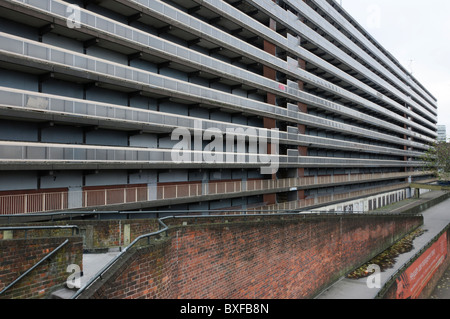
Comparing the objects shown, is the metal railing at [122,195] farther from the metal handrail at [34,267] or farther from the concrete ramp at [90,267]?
the metal handrail at [34,267]

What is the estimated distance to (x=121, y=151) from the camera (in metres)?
16.8

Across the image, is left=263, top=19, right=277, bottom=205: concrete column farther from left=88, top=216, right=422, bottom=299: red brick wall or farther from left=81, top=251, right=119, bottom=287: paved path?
left=81, top=251, right=119, bottom=287: paved path

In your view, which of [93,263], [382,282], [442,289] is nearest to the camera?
[93,263]

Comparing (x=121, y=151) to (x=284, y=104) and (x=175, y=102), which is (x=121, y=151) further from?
(x=284, y=104)

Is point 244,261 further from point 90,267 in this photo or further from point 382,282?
point 382,282

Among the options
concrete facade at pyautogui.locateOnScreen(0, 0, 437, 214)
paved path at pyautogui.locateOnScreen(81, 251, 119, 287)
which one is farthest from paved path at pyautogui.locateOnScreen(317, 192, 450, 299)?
paved path at pyautogui.locateOnScreen(81, 251, 119, 287)

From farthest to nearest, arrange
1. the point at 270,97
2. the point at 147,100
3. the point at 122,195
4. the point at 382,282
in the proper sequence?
the point at 270,97 < the point at 147,100 < the point at 122,195 < the point at 382,282

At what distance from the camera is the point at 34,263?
5.94 m

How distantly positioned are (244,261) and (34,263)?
245 inches

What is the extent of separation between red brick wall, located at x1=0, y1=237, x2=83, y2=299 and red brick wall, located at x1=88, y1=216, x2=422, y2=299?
1.31m

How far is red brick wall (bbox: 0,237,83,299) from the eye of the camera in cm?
554

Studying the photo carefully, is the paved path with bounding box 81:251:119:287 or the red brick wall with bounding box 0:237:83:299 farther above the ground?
the red brick wall with bounding box 0:237:83:299

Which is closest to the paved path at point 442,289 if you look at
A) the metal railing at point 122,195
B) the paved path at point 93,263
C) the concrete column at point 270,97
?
the concrete column at point 270,97

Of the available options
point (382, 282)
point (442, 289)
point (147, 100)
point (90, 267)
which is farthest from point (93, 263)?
point (442, 289)
